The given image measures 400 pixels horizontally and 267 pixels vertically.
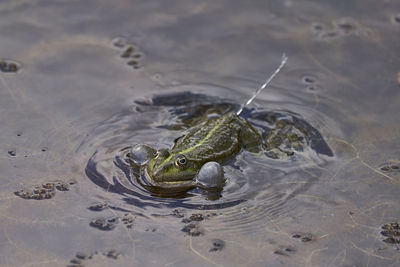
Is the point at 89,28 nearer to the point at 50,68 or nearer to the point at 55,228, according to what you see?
the point at 50,68

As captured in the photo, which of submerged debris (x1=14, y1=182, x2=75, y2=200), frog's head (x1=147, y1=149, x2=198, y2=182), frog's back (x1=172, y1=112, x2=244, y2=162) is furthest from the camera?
frog's back (x1=172, y1=112, x2=244, y2=162)

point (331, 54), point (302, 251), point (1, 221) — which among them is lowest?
point (1, 221)

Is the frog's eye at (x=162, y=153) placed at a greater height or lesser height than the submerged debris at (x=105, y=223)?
greater

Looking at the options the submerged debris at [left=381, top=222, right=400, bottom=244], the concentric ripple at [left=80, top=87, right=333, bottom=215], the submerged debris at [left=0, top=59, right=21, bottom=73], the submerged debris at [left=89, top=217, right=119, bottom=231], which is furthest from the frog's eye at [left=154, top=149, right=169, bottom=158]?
the submerged debris at [left=0, top=59, right=21, bottom=73]

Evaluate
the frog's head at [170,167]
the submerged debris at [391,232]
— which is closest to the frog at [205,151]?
the frog's head at [170,167]

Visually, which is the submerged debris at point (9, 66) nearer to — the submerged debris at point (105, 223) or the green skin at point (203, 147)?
the green skin at point (203, 147)

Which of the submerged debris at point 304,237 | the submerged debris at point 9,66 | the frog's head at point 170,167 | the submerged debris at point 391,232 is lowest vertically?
the submerged debris at point 9,66

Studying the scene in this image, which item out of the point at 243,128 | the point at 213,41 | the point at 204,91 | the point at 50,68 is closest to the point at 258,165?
the point at 243,128

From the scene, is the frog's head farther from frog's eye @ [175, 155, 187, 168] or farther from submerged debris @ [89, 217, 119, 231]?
submerged debris @ [89, 217, 119, 231]

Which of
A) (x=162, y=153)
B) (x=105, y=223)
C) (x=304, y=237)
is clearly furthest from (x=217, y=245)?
(x=162, y=153)
